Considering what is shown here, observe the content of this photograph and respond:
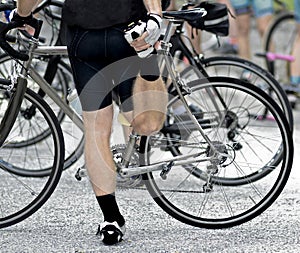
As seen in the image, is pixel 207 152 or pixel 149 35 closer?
pixel 149 35

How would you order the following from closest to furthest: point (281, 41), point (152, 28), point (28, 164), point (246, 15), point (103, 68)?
point (152, 28), point (103, 68), point (28, 164), point (246, 15), point (281, 41)

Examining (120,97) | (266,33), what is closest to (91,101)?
(120,97)

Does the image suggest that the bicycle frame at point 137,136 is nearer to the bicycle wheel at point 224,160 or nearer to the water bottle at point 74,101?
the bicycle wheel at point 224,160

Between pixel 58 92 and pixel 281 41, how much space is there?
5.13 m

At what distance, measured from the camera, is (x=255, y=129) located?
661cm

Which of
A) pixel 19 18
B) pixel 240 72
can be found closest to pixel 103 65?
pixel 19 18

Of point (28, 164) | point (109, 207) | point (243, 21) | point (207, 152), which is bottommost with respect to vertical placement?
point (243, 21)

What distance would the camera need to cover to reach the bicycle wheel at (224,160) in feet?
18.2

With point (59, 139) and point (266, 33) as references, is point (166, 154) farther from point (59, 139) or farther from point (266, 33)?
point (266, 33)

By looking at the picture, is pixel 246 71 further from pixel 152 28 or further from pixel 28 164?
pixel 152 28

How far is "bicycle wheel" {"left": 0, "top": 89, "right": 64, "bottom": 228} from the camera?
5508 mm

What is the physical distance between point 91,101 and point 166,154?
0.96 m

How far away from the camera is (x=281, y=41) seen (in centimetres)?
1144

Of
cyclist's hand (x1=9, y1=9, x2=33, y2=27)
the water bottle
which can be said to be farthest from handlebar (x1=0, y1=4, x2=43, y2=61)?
the water bottle
